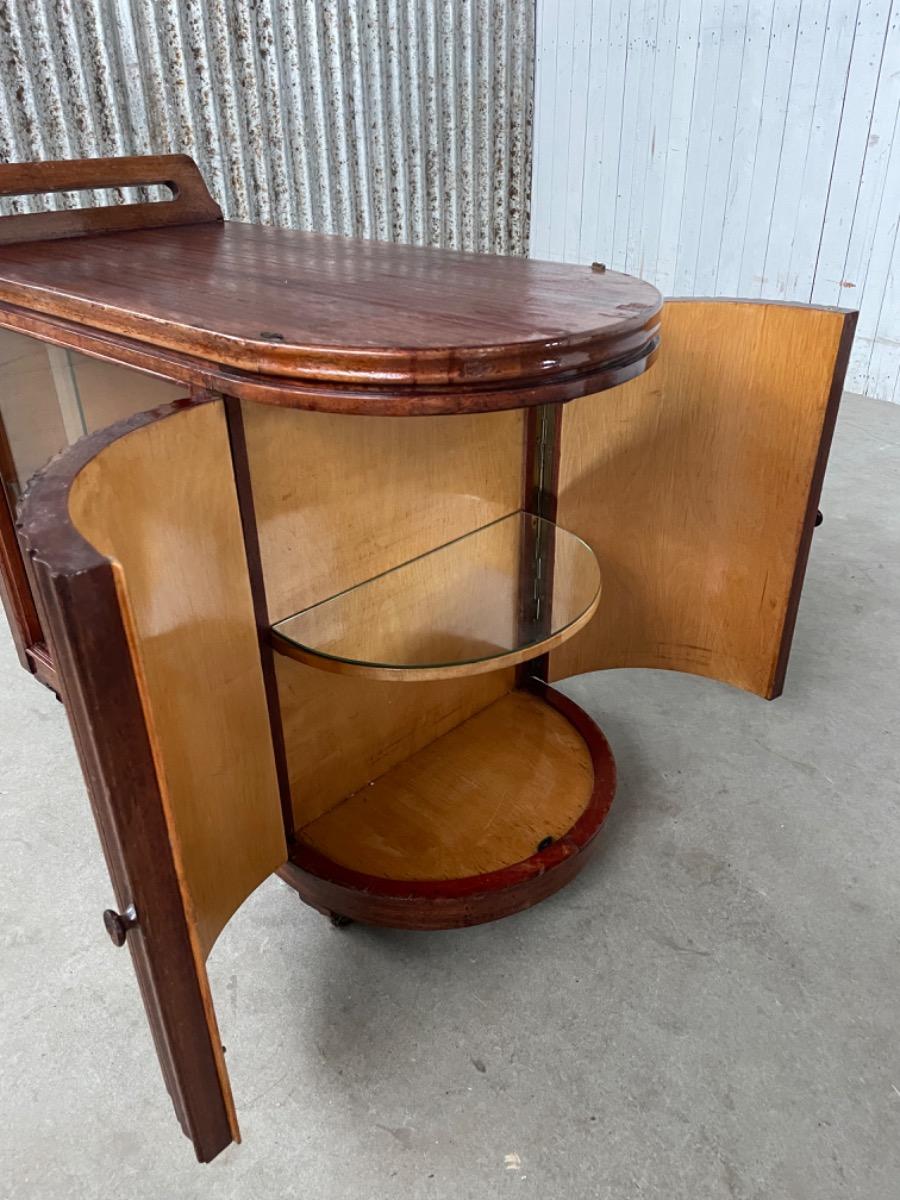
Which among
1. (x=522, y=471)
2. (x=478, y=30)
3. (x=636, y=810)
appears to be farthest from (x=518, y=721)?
(x=478, y=30)

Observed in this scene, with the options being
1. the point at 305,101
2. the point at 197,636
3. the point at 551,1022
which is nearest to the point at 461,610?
the point at 197,636

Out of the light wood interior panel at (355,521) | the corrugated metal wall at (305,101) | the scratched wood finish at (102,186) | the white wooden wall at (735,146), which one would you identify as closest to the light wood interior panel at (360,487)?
the light wood interior panel at (355,521)

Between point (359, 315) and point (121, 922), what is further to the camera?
point (359, 315)

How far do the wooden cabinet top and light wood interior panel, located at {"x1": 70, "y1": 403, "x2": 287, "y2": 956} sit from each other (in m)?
0.13

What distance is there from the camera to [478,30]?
13.6 feet

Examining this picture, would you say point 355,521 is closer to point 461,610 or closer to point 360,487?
point 360,487

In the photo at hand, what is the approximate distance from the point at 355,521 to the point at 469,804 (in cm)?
56

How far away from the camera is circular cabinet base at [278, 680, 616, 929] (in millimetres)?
1379

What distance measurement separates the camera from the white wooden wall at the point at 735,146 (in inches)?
146

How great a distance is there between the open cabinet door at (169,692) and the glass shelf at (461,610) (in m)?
0.14

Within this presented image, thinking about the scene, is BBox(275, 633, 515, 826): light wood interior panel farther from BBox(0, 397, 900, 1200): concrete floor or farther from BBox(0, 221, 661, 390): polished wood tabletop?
BBox(0, 221, 661, 390): polished wood tabletop

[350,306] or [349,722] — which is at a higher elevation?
[350,306]

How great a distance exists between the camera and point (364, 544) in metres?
1.40

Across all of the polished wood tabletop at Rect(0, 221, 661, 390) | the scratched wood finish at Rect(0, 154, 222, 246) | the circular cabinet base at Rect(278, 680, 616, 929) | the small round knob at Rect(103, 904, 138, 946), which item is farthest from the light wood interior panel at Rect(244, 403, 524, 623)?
the scratched wood finish at Rect(0, 154, 222, 246)
